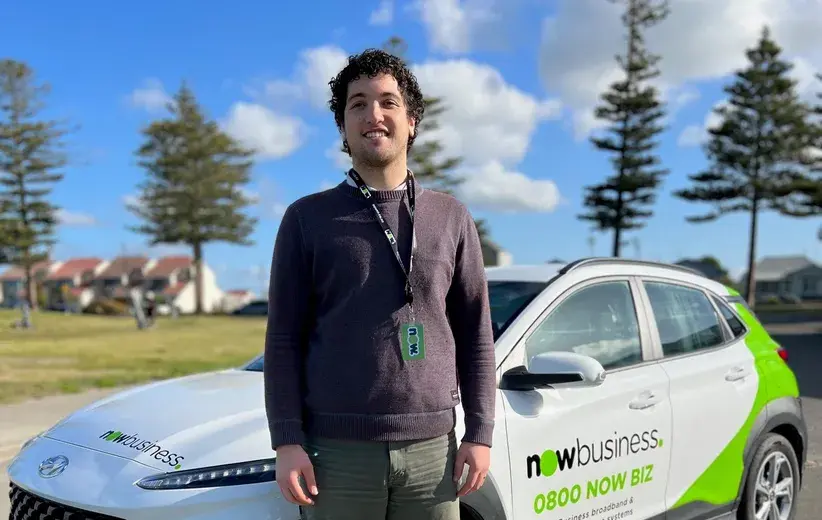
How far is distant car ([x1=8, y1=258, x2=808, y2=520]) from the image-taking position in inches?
90.3

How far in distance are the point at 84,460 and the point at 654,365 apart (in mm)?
2539

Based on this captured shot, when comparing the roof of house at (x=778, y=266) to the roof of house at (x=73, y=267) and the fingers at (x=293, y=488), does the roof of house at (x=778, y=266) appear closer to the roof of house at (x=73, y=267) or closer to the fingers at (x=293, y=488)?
the roof of house at (x=73, y=267)

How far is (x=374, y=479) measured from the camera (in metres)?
1.87

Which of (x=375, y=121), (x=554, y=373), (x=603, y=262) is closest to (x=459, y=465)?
(x=554, y=373)

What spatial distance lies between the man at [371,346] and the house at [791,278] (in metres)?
95.8

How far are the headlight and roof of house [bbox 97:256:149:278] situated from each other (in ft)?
325

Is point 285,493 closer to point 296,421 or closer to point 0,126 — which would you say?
point 296,421

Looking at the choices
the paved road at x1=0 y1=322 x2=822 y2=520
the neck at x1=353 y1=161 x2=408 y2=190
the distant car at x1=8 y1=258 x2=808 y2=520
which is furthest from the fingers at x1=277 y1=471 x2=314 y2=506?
the paved road at x1=0 y1=322 x2=822 y2=520

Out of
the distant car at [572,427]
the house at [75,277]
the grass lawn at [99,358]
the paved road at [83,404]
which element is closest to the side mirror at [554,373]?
the distant car at [572,427]

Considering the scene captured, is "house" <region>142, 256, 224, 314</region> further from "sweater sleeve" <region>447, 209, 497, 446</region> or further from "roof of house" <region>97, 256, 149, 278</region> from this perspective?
"sweater sleeve" <region>447, 209, 497, 446</region>

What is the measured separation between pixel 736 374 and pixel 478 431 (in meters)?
2.36

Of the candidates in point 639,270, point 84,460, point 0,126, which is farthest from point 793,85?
point 0,126

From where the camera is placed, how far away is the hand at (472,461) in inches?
77.9

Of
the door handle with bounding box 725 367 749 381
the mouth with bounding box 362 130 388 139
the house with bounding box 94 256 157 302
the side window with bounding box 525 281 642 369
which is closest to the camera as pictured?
the mouth with bounding box 362 130 388 139
